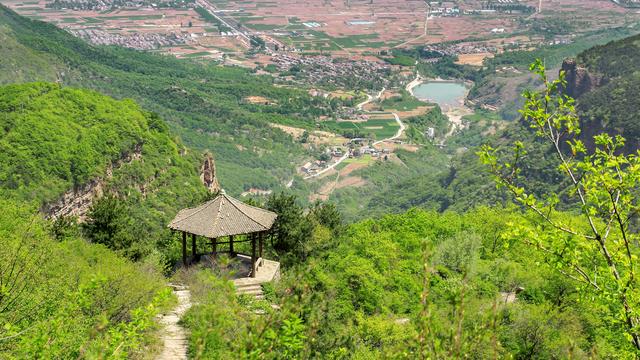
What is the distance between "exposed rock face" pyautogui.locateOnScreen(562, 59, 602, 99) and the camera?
362ft

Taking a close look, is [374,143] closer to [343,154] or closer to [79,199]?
[343,154]

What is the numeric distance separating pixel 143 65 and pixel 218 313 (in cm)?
17939

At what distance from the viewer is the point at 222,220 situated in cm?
3047

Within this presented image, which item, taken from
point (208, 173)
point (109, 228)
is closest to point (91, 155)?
point (208, 173)

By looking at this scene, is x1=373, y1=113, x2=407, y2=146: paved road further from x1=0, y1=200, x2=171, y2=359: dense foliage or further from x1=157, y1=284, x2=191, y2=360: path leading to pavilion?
x1=157, y1=284, x2=191, y2=360: path leading to pavilion

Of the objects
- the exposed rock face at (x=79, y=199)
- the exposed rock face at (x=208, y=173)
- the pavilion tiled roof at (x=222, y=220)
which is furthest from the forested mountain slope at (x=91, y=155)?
the pavilion tiled roof at (x=222, y=220)

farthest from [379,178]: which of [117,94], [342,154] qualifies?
[117,94]

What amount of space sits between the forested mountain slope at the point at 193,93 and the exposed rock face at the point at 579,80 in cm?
5088

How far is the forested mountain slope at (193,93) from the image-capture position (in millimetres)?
116000

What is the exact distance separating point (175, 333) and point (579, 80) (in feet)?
333

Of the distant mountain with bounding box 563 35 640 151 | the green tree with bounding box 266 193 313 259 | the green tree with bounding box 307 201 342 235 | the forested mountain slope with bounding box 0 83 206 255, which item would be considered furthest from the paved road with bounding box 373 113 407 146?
the green tree with bounding box 266 193 313 259

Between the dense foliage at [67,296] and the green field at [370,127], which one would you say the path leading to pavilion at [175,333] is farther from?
→ the green field at [370,127]

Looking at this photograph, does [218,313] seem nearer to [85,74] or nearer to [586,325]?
[586,325]

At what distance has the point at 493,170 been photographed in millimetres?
14336
